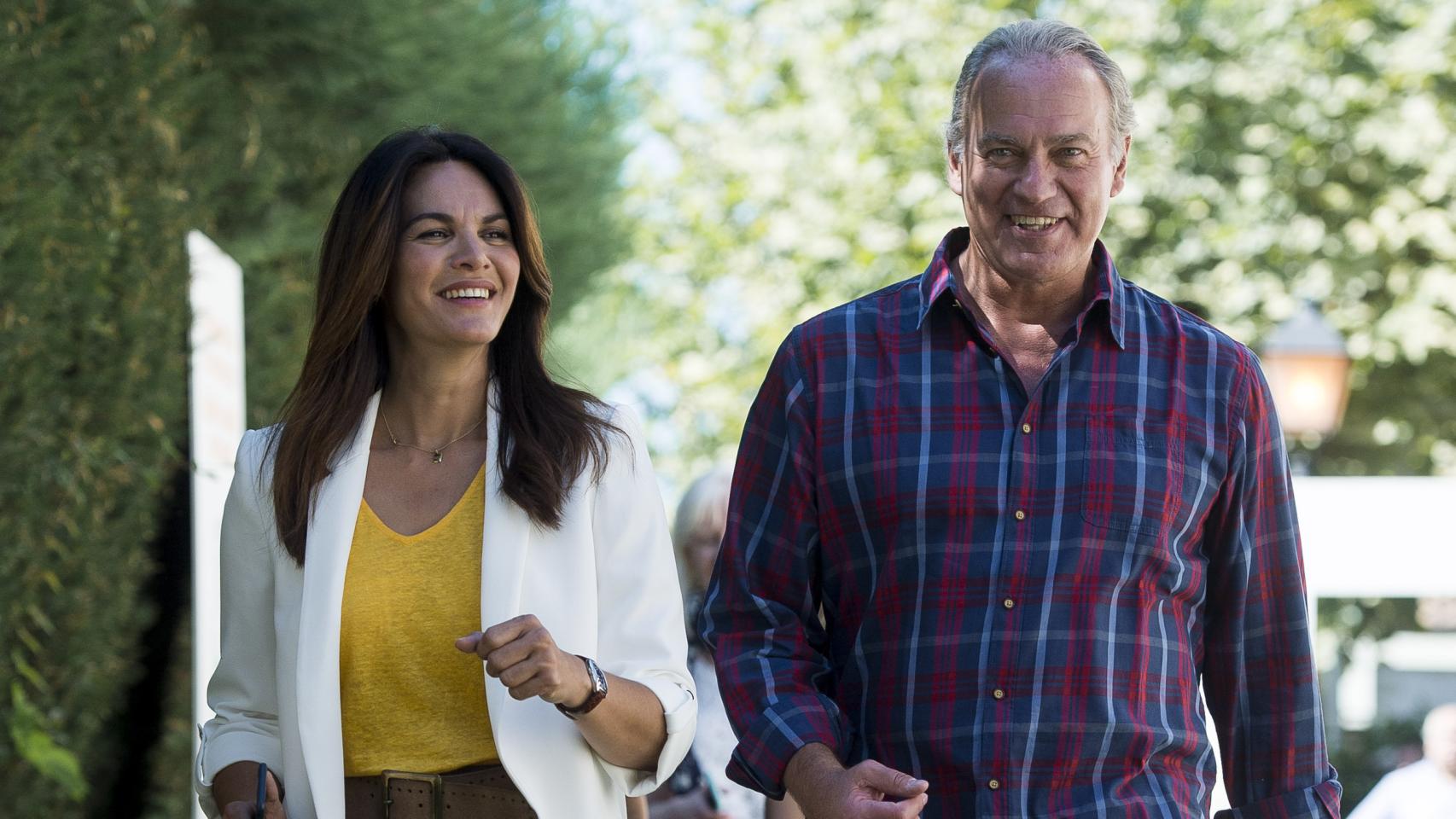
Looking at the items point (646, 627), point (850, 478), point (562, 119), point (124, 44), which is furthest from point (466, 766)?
point (562, 119)

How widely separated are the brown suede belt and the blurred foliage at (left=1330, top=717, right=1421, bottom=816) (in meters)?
12.7

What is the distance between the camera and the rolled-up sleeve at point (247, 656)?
2941 millimetres

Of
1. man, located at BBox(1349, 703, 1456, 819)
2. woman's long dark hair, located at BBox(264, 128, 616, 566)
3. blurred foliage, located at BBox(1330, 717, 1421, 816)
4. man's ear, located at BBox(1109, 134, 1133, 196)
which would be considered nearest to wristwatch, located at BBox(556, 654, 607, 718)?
woman's long dark hair, located at BBox(264, 128, 616, 566)

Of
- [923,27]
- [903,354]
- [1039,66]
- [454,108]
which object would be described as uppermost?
[923,27]

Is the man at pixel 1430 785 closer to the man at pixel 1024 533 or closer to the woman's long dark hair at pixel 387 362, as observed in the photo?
the man at pixel 1024 533

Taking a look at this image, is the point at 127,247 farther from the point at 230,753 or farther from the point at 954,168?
the point at 954,168

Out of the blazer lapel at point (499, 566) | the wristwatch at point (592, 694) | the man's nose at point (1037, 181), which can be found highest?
the man's nose at point (1037, 181)

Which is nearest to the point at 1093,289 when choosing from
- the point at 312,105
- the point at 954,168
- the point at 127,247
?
the point at 954,168

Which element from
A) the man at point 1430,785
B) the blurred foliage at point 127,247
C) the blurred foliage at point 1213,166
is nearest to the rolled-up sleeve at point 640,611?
the blurred foliage at point 127,247

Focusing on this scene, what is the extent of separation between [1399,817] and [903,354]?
22.1 ft

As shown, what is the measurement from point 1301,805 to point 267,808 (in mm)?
1552

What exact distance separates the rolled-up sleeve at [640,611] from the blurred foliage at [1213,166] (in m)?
9.73

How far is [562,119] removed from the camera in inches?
426

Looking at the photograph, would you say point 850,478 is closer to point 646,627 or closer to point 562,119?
point 646,627
